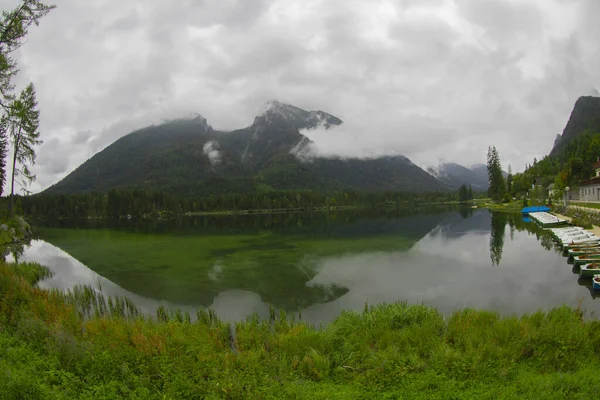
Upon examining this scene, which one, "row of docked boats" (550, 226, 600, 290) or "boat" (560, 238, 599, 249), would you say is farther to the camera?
"boat" (560, 238, 599, 249)

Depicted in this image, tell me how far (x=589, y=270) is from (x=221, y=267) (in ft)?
93.9

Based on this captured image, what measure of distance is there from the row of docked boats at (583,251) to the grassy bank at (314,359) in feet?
40.9

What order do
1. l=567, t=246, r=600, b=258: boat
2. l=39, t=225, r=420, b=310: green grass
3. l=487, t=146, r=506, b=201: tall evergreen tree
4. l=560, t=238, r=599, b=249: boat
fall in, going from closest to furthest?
l=39, t=225, r=420, b=310: green grass, l=567, t=246, r=600, b=258: boat, l=560, t=238, r=599, b=249: boat, l=487, t=146, r=506, b=201: tall evergreen tree

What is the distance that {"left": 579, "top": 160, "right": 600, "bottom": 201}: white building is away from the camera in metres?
63.2

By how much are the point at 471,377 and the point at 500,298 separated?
41.8 feet

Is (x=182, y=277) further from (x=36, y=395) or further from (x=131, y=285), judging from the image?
(x=36, y=395)

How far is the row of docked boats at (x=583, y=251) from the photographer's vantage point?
2336 cm

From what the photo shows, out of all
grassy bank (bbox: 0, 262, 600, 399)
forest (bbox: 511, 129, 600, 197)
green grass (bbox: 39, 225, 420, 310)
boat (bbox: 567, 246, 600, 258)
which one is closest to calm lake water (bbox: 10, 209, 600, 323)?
green grass (bbox: 39, 225, 420, 310)

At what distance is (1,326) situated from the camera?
12.9m

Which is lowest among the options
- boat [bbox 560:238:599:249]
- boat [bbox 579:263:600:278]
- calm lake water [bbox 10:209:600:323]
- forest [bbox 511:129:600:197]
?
calm lake water [bbox 10:209:600:323]

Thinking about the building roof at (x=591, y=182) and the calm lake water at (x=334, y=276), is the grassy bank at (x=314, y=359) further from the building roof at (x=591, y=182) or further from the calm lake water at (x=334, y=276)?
the building roof at (x=591, y=182)

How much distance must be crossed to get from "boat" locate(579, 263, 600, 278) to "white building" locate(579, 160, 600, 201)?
169 ft

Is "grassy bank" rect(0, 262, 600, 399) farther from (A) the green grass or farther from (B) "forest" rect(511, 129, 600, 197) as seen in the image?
(B) "forest" rect(511, 129, 600, 197)

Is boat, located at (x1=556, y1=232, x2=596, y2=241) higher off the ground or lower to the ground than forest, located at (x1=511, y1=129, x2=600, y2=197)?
lower
